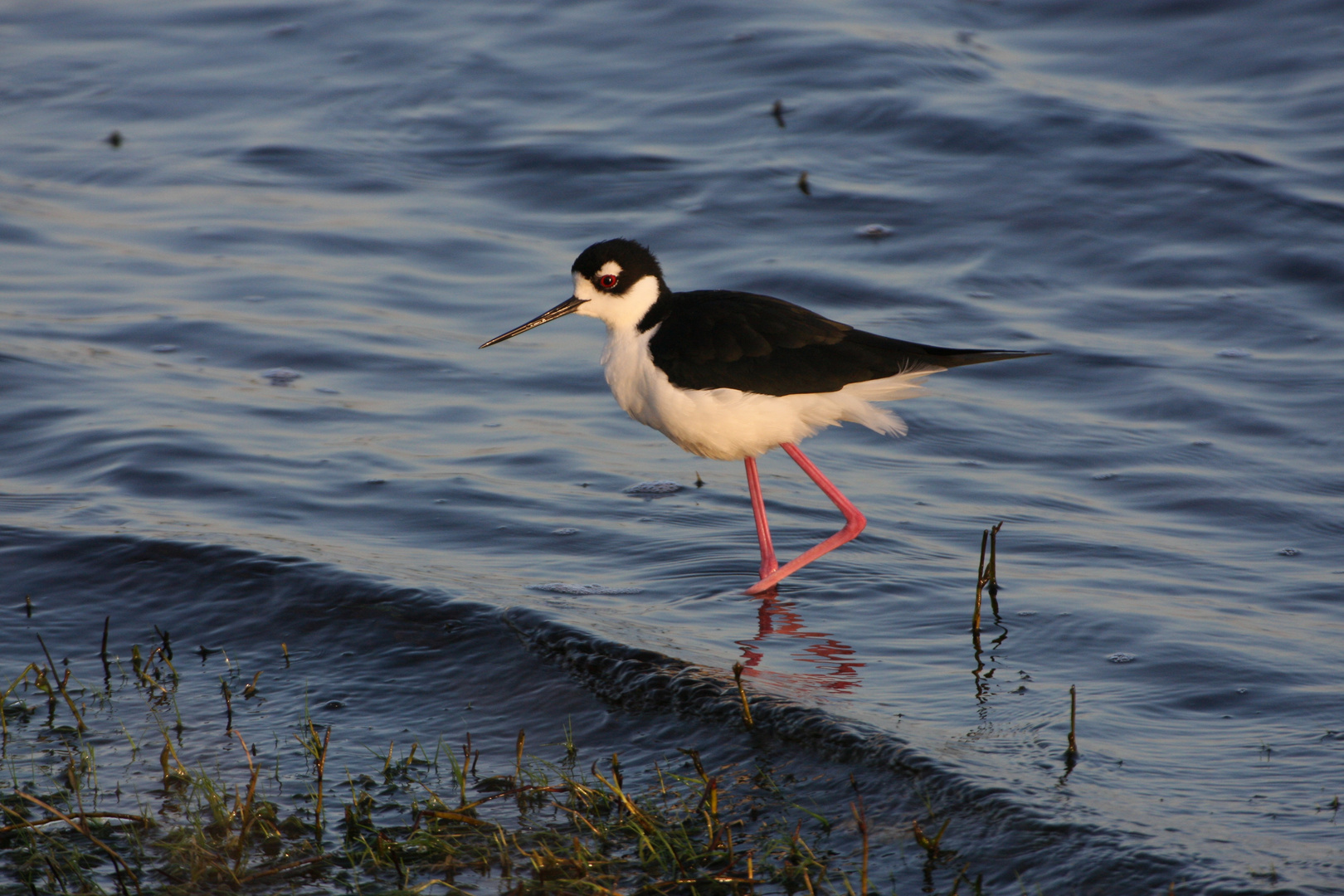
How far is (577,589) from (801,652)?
1048 mm

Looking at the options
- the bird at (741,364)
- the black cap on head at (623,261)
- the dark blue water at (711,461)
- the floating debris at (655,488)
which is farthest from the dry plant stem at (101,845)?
the floating debris at (655,488)

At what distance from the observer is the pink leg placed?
5.80 m

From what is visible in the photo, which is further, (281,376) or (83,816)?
(281,376)

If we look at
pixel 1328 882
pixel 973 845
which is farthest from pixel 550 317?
pixel 1328 882

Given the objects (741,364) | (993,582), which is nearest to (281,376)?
(741,364)

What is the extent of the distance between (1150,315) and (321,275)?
557cm

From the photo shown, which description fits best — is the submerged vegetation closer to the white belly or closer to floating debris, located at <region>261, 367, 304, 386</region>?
the white belly

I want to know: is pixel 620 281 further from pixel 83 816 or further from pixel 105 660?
pixel 83 816

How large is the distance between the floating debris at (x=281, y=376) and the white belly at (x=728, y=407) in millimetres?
2910

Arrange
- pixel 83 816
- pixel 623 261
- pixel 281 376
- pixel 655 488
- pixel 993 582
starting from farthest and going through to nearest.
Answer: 1. pixel 281 376
2. pixel 655 488
3. pixel 623 261
4. pixel 993 582
5. pixel 83 816

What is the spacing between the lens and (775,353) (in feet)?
18.6

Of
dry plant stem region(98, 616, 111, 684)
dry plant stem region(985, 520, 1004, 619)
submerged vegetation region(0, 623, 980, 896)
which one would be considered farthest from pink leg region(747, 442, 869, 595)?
dry plant stem region(98, 616, 111, 684)

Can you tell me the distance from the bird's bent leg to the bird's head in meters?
0.85

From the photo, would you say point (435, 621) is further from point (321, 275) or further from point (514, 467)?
point (321, 275)
